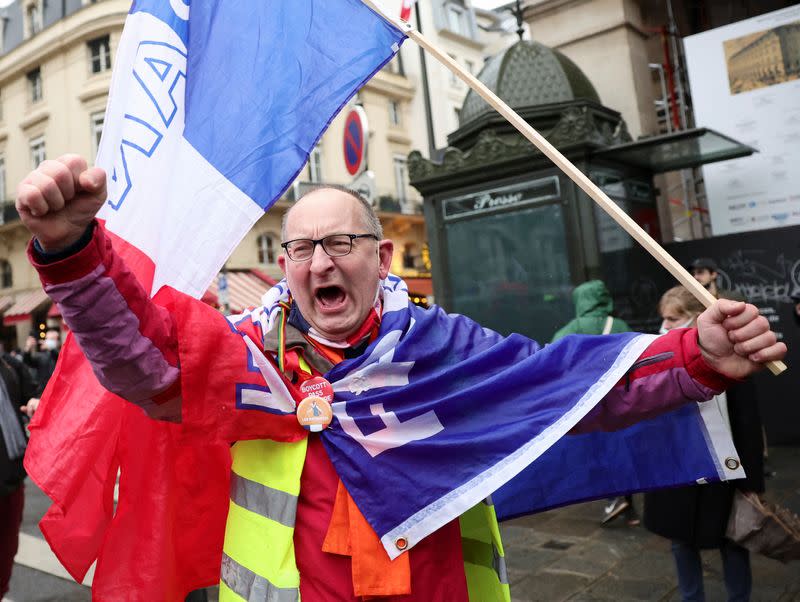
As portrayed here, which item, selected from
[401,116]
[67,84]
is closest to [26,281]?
[67,84]

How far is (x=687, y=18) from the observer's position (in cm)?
1012

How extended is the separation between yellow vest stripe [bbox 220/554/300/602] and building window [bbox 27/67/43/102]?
30094 mm

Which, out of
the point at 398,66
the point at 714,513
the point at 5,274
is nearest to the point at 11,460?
the point at 714,513

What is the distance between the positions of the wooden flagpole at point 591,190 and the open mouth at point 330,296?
0.66m

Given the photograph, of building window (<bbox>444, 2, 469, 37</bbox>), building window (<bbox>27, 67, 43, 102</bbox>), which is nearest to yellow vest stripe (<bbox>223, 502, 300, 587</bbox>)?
building window (<bbox>27, 67, 43, 102</bbox>)

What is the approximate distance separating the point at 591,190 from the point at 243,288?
2173 cm

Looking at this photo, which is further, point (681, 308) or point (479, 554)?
point (681, 308)

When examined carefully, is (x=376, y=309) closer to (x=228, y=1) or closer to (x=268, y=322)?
(x=268, y=322)

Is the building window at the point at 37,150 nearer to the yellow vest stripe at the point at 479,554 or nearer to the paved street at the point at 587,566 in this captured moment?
the paved street at the point at 587,566

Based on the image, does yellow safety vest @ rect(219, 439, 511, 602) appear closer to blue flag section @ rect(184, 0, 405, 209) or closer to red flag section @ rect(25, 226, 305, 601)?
red flag section @ rect(25, 226, 305, 601)

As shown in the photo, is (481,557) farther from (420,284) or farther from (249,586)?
(420,284)

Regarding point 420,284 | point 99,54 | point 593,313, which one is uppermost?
point 99,54

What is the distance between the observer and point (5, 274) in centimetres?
2750

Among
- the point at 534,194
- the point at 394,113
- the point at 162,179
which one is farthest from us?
the point at 394,113
